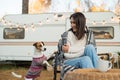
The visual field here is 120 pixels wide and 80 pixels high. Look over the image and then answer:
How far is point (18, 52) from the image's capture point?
454 inches

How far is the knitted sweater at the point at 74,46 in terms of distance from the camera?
149 inches

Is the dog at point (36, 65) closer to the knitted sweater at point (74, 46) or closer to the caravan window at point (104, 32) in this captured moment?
the knitted sweater at point (74, 46)

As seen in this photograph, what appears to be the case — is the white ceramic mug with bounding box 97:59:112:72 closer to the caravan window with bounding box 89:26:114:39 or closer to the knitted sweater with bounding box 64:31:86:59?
the knitted sweater with bounding box 64:31:86:59

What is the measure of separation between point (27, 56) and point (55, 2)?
9341mm

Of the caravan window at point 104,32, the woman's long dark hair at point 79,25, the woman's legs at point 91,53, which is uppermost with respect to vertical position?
the woman's long dark hair at point 79,25

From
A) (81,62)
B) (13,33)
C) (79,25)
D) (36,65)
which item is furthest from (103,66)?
(13,33)

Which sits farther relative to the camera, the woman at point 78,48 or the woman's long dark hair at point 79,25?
the woman's long dark hair at point 79,25

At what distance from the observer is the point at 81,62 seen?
3.57 meters

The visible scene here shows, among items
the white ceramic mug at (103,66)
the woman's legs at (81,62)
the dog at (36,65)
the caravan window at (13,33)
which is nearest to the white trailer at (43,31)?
the caravan window at (13,33)

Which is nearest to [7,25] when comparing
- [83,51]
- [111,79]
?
[83,51]

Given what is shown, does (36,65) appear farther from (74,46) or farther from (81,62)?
(81,62)

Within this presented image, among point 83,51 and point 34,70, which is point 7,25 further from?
point 83,51

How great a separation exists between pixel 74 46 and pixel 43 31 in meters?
7.18

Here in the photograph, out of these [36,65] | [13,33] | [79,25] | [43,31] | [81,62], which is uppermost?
[79,25]
